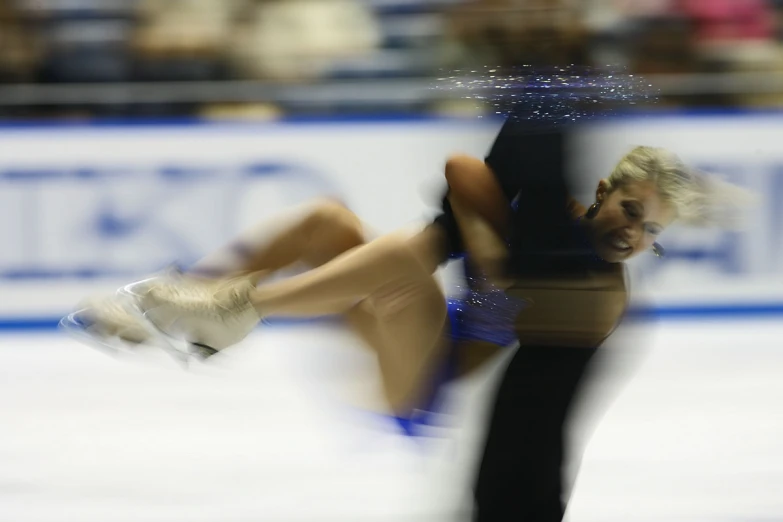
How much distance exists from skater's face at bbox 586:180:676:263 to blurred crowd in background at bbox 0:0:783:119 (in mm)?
1681

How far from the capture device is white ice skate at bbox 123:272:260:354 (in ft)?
5.62

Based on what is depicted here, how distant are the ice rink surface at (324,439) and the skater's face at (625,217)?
180 millimetres

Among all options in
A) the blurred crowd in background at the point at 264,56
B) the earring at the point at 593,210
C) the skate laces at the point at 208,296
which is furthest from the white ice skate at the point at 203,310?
the blurred crowd in background at the point at 264,56

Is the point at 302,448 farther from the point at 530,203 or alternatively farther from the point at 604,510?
the point at 530,203

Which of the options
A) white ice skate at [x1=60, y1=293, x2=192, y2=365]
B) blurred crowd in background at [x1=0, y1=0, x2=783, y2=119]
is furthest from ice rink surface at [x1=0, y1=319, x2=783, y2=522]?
blurred crowd in background at [x1=0, y1=0, x2=783, y2=119]

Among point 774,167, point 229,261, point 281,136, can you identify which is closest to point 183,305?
point 229,261

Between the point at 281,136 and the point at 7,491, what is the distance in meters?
1.91

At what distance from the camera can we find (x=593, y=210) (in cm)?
155

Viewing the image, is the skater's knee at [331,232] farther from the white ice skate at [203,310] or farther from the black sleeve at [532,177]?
the black sleeve at [532,177]

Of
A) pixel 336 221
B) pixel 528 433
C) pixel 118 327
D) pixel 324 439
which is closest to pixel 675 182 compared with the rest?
pixel 528 433

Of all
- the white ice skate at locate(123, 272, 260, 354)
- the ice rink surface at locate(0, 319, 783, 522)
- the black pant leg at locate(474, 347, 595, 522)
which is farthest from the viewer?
the ice rink surface at locate(0, 319, 783, 522)

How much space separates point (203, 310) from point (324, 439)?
1133 millimetres

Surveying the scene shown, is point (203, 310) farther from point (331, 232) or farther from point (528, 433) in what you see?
point (528, 433)

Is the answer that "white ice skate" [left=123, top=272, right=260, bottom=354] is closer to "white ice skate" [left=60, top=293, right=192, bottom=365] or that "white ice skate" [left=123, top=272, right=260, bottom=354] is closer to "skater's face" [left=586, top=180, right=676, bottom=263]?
"white ice skate" [left=60, top=293, right=192, bottom=365]
